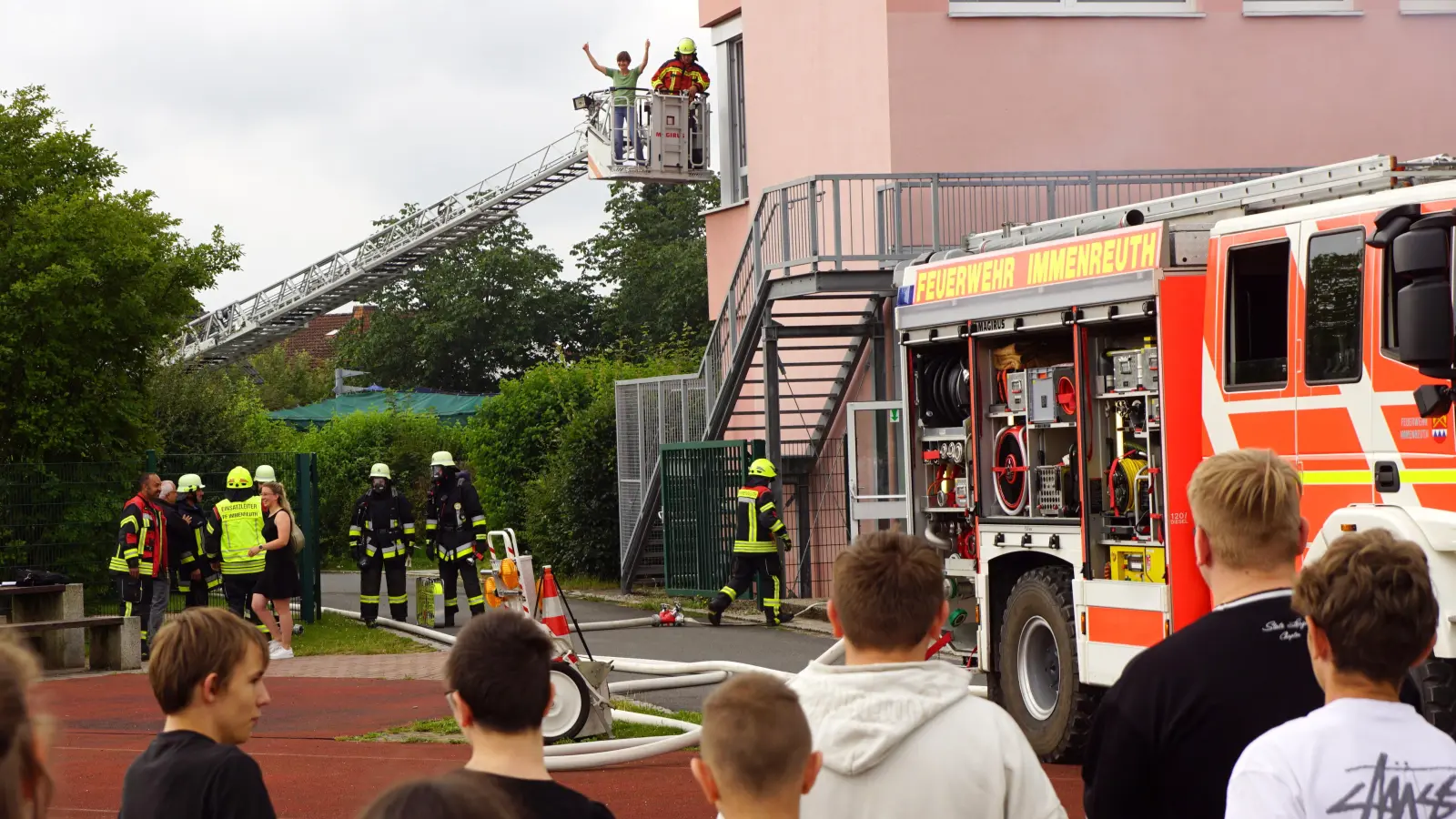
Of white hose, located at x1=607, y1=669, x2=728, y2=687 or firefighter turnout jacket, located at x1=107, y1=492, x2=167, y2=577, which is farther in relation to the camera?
firefighter turnout jacket, located at x1=107, y1=492, x2=167, y2=577

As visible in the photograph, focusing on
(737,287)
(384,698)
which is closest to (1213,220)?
(384,698)

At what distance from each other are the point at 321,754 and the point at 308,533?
33.3 feet

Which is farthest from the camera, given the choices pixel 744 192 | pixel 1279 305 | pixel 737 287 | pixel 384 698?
pixel 744 192

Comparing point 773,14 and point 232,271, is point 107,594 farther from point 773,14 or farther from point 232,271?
point 773,14

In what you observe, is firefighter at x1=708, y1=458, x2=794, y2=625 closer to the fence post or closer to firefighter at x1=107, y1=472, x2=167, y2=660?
the fence post

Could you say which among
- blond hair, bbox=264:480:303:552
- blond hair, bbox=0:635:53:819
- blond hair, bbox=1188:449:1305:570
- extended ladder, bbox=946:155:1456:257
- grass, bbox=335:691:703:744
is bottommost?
grass, bbox=335:691:703:744

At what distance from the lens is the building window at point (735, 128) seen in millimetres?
25531

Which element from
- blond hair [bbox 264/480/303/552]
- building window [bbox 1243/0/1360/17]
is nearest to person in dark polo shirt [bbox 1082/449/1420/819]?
blond hair [bbox 264/480/303/552]

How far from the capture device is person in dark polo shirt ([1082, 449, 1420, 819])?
3703mm

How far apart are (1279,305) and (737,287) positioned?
1423 centimetres

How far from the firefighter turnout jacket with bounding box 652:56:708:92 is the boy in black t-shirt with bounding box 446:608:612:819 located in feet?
79.0

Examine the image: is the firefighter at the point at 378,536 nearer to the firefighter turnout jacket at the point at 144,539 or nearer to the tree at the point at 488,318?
the firefighter turnout jacket at the point at 144,539

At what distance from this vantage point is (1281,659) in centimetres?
375

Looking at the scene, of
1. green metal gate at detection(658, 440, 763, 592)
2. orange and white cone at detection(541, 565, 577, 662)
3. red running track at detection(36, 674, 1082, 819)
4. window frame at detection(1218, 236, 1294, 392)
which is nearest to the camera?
window frame at detection(1218, 236, 1294, 392)
